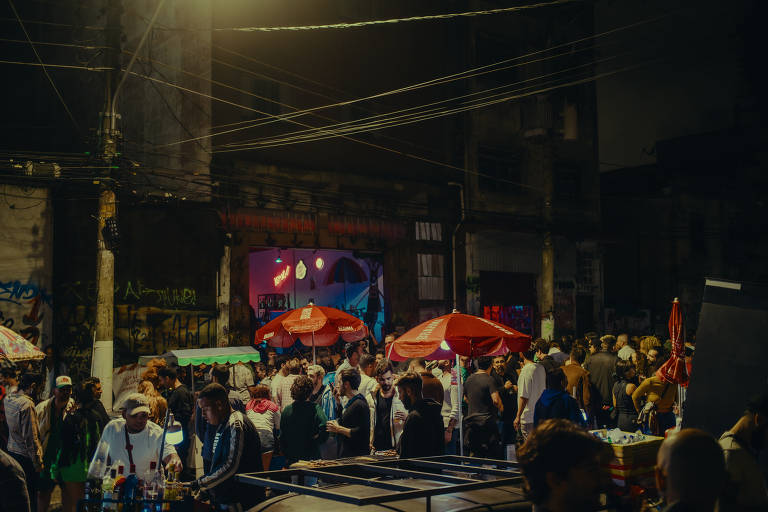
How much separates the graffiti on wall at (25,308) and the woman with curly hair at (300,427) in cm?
1073

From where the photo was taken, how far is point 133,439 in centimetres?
681

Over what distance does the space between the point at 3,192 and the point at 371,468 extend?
49.8 feet

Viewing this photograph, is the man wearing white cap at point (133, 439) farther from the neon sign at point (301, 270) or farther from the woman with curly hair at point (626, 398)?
the neon sign at point (301, 270)

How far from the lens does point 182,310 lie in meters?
19.6

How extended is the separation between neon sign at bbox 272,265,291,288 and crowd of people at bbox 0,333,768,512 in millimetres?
7928

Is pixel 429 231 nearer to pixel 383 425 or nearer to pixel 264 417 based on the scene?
pixel 383 425

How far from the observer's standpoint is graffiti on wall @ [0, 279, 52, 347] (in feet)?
55.3

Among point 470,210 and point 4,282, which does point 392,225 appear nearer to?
point 470,210

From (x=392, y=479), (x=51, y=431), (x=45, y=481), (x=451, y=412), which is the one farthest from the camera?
(x=451, y=412)

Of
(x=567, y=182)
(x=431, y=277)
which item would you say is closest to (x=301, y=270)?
(x=431, y=277)

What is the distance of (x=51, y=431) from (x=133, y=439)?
109 inches

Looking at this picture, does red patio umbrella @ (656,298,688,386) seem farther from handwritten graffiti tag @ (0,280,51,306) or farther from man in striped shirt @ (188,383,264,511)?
handwritten graffiti tag @ (0,280,51,306)

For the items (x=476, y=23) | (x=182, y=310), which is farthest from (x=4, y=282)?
(x=476, y=23)

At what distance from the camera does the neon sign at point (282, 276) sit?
22.4 metres
